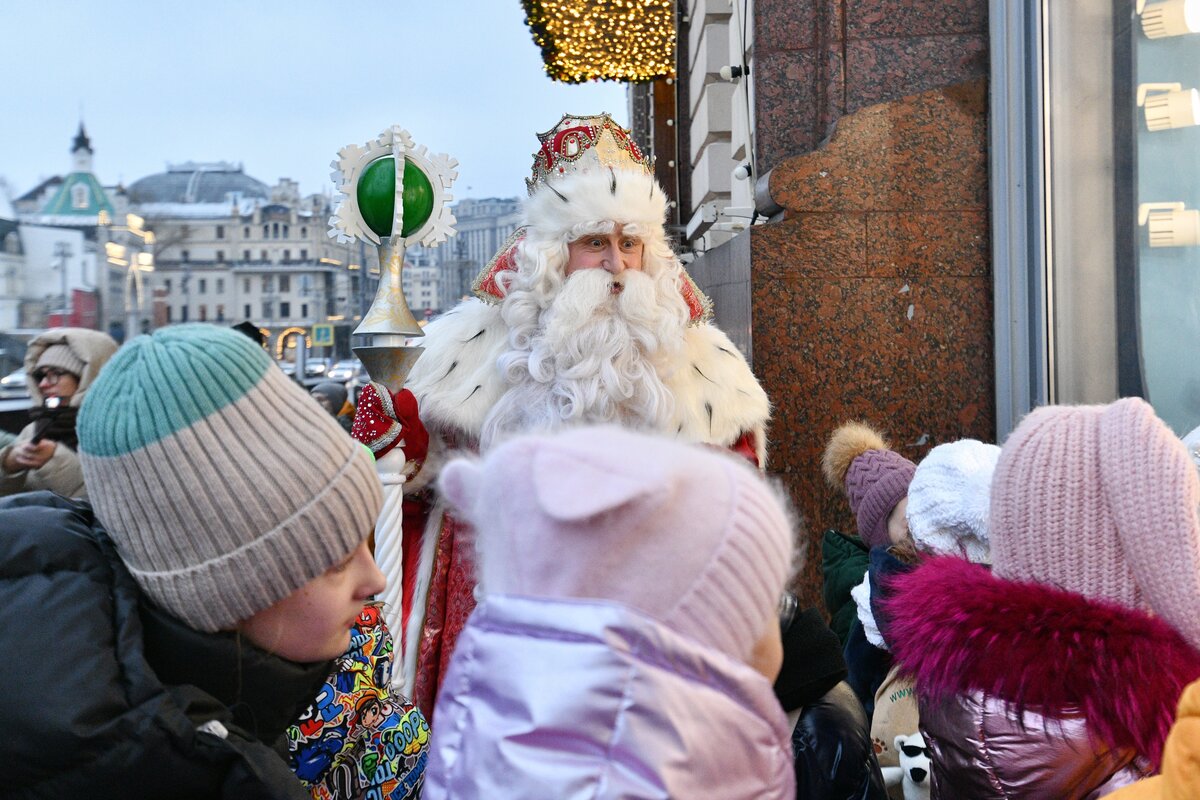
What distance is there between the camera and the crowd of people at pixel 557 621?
3.18 ft

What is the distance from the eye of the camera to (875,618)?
2.49 metres

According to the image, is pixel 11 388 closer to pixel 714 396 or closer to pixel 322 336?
pixel 714 396

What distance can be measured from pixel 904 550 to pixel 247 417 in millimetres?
1878

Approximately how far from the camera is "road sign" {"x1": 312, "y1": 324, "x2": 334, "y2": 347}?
23594 millimetres

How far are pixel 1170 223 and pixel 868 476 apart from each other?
124 cm

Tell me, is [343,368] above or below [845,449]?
above

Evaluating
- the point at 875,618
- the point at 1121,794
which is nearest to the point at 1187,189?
the point at 875,618

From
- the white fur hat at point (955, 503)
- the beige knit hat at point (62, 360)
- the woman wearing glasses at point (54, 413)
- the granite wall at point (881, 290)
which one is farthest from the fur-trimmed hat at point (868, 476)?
the beige knit hat at point (62, 360)

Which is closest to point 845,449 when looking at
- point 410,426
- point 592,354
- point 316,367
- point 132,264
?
point 592,354

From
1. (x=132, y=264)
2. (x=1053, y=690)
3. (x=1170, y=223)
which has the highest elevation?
(x=132, y=264)

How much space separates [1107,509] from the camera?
1.46 m

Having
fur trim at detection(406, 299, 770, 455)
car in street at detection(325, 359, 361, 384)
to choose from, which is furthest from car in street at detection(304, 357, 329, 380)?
fur trim at detection(406, 299, 770, 455)

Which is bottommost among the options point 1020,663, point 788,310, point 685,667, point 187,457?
point 1020,663

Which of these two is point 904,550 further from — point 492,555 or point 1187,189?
point 492,555
